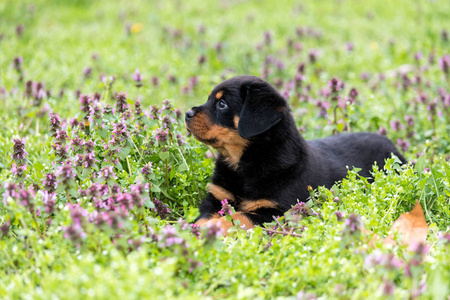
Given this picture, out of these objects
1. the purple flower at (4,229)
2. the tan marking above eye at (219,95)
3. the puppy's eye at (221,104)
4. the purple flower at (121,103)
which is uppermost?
the purple flower at (121,103)

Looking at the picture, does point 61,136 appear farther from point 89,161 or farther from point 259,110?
point 259,110

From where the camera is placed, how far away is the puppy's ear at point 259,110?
342 centimetres

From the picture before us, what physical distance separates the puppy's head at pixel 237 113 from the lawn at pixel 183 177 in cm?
20

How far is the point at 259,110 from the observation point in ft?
11.4

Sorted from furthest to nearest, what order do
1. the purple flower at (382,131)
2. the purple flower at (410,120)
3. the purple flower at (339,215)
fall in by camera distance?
the purple flower at (410,120)
the purple flower at (382,131)
the purple flower at (339,215)

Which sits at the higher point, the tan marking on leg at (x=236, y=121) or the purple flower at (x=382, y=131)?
the tan marking on leg at (x=236, y=121)

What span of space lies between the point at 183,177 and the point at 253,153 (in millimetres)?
502

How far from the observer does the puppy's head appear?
3.44m

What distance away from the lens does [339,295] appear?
2127mm

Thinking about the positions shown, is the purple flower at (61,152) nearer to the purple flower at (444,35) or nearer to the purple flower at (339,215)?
the purple flower at (339,215)

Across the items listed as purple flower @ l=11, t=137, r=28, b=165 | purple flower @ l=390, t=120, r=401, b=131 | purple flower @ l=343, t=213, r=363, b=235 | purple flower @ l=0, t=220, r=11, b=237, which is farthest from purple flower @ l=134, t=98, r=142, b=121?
purple flower @ l=390, t=120, r=401, b=131

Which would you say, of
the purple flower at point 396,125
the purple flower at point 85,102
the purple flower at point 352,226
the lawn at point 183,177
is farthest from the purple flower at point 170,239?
the purple flower at point 396,125

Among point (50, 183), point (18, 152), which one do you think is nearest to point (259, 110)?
point (50, 183)

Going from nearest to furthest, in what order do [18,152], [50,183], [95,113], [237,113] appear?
[50,183] → [18,152] → [95,113] → [237,113]
